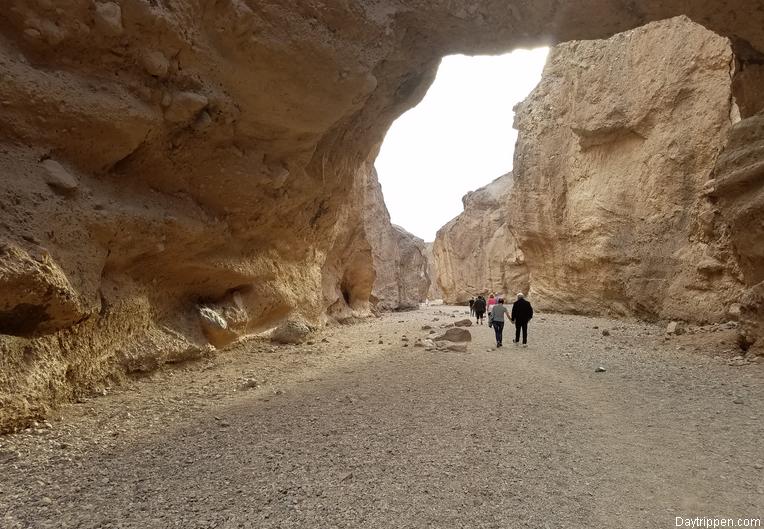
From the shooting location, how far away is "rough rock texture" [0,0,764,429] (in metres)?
4.32

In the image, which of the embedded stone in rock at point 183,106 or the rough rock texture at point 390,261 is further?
the rough rock texture at point 390,261

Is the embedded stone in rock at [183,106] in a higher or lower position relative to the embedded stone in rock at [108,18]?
lower

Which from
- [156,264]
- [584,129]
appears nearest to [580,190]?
[584,129]

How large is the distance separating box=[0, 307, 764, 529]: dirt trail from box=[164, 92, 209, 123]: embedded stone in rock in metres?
3.63

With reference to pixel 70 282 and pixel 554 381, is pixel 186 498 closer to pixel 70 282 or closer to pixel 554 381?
pixel 70 282

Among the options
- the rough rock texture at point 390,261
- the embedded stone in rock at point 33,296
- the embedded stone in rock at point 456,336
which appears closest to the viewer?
the embedded stone in rock at point 33,296

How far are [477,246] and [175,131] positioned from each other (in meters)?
36.3

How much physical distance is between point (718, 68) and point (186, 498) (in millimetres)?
16308

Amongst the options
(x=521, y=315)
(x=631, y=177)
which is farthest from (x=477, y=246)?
(x=521, y=315)

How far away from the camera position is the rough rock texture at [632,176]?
471 inches

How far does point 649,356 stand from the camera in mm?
7500

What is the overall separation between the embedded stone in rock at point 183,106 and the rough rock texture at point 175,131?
0.8 inches

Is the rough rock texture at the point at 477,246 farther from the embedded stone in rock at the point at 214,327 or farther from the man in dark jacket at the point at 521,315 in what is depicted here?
the embedded stone in rock at the point at 214,327

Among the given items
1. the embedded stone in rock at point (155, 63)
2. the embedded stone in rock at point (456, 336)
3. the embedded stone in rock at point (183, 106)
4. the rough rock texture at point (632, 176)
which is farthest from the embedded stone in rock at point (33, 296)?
the rough rock texture at point (632, 176)
